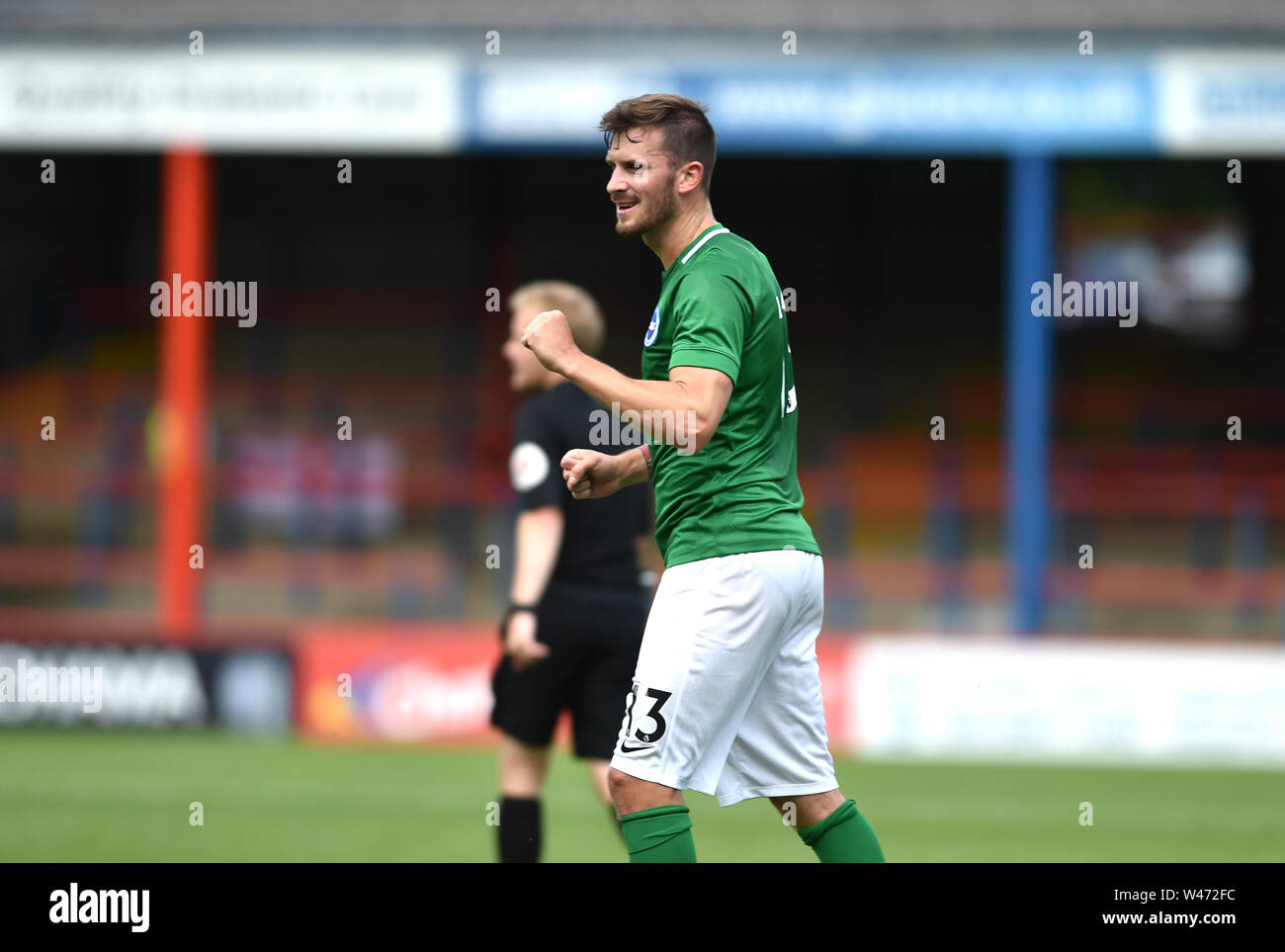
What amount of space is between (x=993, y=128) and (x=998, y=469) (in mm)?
6029

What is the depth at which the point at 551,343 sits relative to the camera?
12.6ft

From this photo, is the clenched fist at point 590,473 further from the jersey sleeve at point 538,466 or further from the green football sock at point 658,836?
the jersey sleeve at point 538,466

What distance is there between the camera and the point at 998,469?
17203 mm

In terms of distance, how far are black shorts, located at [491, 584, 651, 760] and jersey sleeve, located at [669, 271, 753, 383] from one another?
1.73 m

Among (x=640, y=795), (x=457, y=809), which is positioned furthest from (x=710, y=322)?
(x=457, y=809)

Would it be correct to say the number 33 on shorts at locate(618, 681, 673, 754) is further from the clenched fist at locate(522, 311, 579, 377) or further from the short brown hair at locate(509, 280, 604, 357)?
the short brown hair at locate(509, 280, 604, 357)

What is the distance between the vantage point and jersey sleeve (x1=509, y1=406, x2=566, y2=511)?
5410 mm

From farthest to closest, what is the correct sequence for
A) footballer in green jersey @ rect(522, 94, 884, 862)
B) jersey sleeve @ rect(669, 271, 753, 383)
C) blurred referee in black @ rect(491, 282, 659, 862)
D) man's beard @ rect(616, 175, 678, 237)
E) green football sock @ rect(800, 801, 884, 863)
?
blurred referee in black @ rect(491, 282, 659, 862), green football sock @ rect(800, 801, 884, 863), man's beard @ rect(616, 175, 678, 237), footballer in green jersey @ rect(522, 94, 884, 862), jersey sleeve @ rect(669, 271, 753, 383)

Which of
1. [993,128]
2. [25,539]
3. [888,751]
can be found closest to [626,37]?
[993,128]

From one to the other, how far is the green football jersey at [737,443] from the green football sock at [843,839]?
25.9 inches

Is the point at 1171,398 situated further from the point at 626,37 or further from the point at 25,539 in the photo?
the point at 25,539

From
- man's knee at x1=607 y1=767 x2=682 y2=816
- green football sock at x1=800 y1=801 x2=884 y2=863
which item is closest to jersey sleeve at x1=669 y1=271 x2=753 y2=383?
man's knee at x1=607 y1=767 x2=682 y2=816

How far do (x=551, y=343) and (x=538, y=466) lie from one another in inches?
63.4

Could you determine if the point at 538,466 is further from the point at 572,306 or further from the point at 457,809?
the point at 457,809
